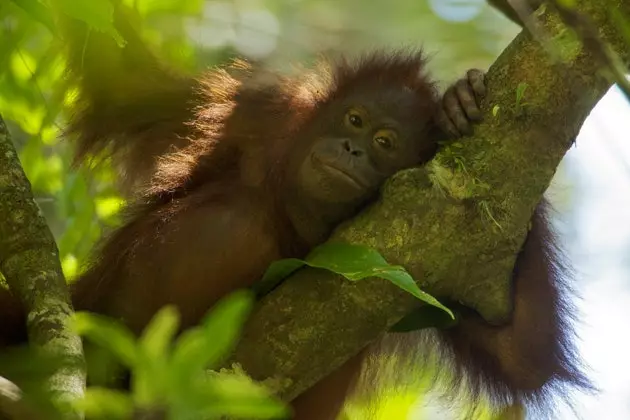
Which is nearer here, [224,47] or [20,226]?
[20,226]

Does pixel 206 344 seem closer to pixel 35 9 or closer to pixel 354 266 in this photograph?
pixel 35 9

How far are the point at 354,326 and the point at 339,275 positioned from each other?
0.17 meters

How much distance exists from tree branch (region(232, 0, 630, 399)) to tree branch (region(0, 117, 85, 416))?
2.03 feet

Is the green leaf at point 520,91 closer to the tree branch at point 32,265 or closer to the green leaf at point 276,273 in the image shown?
the green leaf at point 276,273

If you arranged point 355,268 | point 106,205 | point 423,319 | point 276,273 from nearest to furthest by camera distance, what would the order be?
point 355,268 < point 276,273 < point 423,319 < point 106,205

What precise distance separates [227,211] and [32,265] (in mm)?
1210

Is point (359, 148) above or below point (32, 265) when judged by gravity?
above

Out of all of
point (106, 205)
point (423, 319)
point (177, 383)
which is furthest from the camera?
point (106, 205)

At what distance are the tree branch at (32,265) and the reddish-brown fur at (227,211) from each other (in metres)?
0.85

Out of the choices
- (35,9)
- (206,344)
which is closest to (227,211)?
(35,9)

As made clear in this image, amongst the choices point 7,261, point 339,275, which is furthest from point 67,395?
point 339,275

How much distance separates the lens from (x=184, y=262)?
3.51 meters

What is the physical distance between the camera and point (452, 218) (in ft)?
9.52

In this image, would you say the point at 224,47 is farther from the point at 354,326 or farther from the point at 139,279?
the point at 354,326
